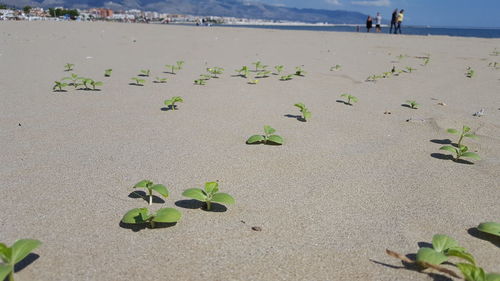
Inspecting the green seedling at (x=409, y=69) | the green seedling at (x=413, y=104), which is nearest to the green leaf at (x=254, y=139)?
the green seedling at (x=413, y=104)

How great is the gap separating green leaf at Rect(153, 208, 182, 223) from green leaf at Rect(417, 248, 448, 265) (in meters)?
0.88

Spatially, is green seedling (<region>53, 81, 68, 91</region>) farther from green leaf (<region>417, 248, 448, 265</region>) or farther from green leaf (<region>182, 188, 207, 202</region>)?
green leaf (<region>417, 248, 448, 265</region>)

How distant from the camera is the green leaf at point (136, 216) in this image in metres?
1.40

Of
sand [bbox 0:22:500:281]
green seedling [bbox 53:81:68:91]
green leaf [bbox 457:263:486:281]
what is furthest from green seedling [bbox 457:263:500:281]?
green seedling [bbox 53:81:68:91]

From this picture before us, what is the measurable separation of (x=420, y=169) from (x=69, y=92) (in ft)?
10.8

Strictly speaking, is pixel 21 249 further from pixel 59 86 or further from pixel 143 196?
pixel 59 86

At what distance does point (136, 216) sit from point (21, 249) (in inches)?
15.5

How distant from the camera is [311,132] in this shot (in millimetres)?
2764

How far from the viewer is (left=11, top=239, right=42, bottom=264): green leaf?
1128mm

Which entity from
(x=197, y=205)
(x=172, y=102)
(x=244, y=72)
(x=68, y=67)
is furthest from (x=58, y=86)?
(x=197, y=205)

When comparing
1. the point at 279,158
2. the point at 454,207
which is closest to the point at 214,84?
the point at 279,158

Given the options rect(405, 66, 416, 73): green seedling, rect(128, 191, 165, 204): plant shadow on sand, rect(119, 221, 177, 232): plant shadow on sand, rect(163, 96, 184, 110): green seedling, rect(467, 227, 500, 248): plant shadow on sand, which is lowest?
rect(119, 221, 177, 232): plant shadow on sand

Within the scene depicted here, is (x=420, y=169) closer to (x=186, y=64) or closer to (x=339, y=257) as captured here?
(x=339, y=257)

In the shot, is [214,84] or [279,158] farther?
[214,84]
